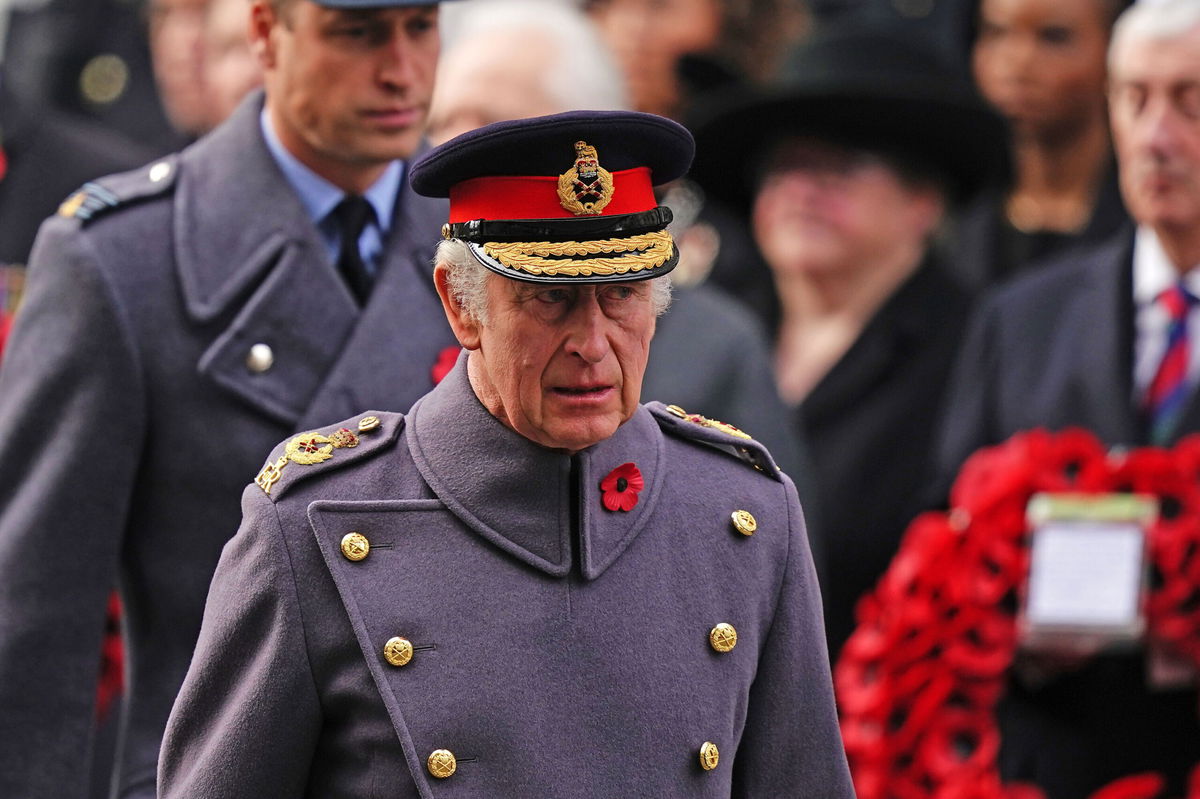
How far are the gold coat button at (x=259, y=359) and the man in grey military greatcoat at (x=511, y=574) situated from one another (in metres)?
0.79

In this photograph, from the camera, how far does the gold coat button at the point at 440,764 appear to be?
3508 mm

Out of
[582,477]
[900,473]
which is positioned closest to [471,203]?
[582,477]

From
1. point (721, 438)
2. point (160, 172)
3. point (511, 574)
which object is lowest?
point (511, 574)

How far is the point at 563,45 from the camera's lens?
20.2 feet

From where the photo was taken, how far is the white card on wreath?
5.77m

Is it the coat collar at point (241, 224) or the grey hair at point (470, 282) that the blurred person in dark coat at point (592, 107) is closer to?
the coat collar at point (241, 224)

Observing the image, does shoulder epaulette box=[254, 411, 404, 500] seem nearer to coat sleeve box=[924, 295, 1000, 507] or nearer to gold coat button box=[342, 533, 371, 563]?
gold coat button box=[342, 533, 371, 563]

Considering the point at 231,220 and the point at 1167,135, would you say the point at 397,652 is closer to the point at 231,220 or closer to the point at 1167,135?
the point at 231,220

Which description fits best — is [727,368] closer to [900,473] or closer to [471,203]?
[900,473]

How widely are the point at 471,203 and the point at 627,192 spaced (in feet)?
0.80

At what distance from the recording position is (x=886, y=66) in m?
8.05

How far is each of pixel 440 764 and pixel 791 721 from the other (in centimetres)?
63

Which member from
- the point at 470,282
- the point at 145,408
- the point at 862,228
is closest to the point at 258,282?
the point at 145,408

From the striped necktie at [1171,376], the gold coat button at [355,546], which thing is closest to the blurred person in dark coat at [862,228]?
the striped necktie at [1171,376]
